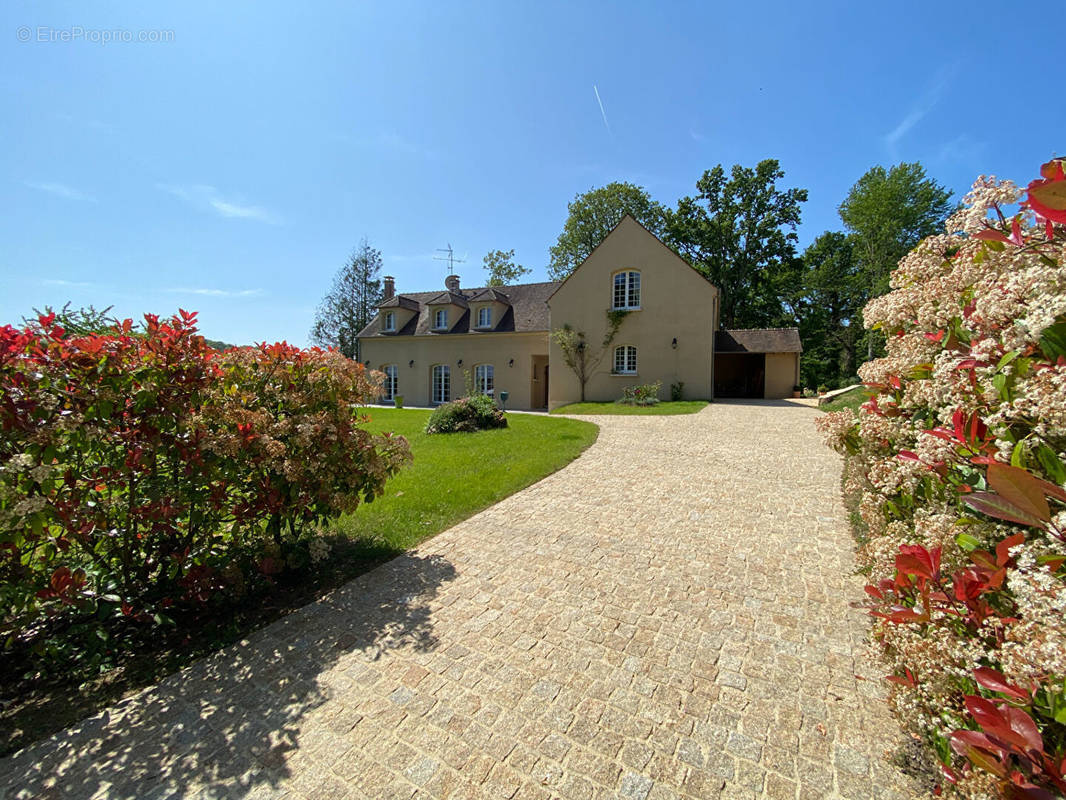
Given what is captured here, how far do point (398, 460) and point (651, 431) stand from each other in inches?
331

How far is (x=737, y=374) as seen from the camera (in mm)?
25672

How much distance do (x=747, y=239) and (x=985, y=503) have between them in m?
37.2

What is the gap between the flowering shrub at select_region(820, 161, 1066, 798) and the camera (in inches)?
45.3

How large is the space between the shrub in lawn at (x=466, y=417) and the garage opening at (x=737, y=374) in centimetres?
1637

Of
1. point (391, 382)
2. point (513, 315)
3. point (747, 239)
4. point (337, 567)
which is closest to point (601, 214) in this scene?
point (747, 239)

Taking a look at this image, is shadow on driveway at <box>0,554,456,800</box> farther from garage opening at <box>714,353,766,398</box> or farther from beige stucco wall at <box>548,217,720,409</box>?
garage opening at <box>714,353,766,398</box>

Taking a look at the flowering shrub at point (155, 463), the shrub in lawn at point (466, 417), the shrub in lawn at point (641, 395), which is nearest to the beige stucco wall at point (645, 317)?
the shrub in lawn at point (641, 395)

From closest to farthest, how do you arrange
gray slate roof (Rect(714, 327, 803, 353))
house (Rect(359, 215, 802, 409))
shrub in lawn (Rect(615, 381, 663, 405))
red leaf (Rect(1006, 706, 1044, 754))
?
red leaf (Rect(1006, 706, 1044, 754))
shrub in lawn (Rect(615, 381, 663, 405))
house (Rect(359, 215, 802, 409))
gray slate roof (Rect(714, 327, 803, 353))

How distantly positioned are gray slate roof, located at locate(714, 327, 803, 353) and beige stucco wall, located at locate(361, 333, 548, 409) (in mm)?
9312

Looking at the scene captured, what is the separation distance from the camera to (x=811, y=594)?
3414 millimetres

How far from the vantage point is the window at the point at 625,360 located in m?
20.0

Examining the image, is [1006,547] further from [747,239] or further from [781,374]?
[747,239]

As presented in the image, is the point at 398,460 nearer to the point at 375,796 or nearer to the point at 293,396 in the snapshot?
the point at 293,396

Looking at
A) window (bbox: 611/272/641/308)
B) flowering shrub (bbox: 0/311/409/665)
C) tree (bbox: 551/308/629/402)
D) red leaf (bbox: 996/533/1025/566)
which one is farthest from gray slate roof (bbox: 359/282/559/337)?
red leaf (bbox: 996/533/1025/566)
